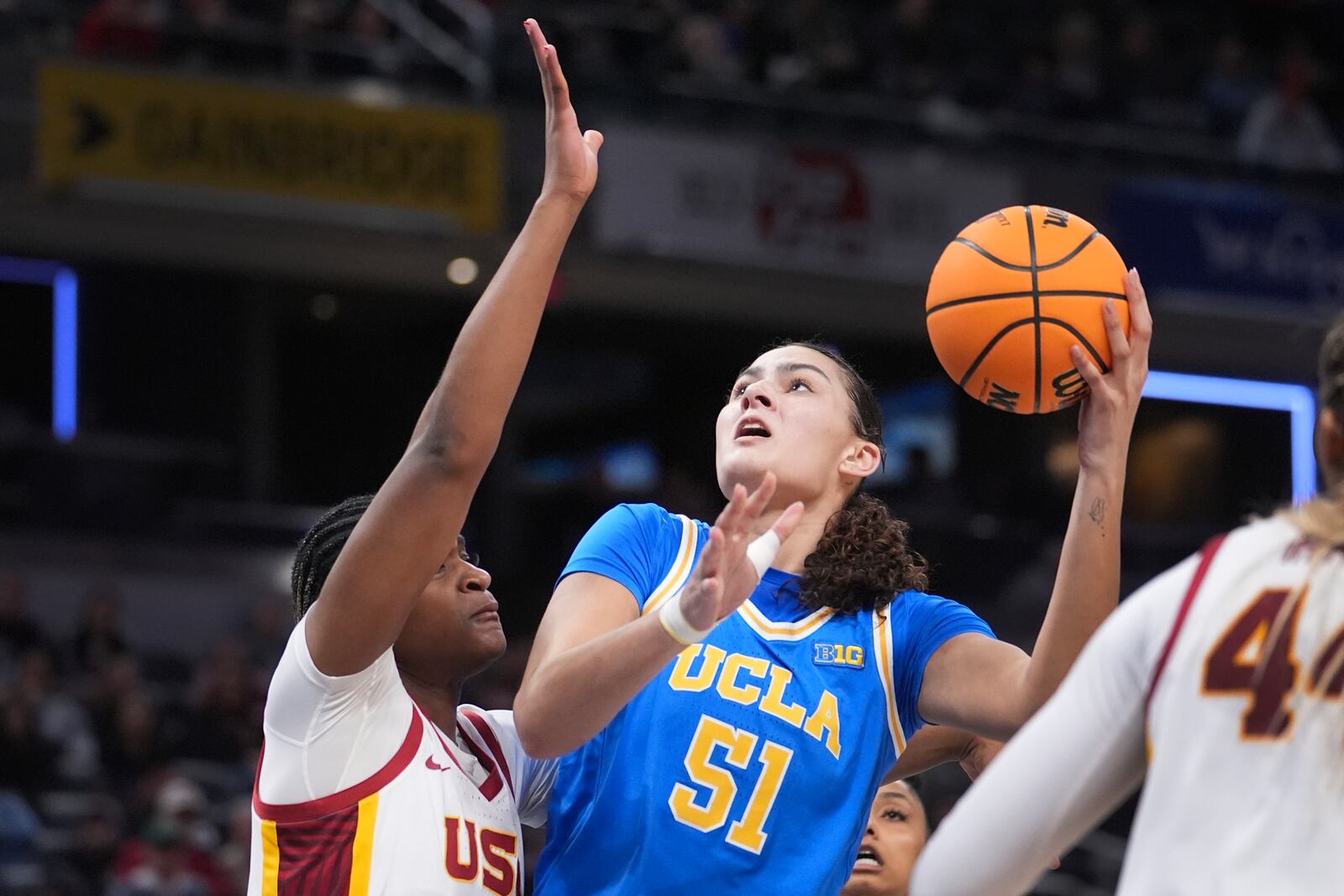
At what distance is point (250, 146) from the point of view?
42.4ft

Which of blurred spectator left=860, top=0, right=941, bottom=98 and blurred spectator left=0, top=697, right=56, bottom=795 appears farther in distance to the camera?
blurred spectator left=860, top=0, right=941, bottom=98

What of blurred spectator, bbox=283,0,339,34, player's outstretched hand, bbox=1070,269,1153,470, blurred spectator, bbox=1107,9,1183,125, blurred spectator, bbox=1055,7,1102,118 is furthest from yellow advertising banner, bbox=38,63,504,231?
player's outstretched hand, bbox=1070,269,1153,470

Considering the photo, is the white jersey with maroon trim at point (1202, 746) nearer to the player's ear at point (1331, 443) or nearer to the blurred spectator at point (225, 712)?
the player's ear at point (1331, 443)

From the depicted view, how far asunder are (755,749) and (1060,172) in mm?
12830

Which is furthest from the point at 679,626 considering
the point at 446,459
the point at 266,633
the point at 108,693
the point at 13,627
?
the point at 266,633

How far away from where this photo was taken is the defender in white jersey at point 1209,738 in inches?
82.0

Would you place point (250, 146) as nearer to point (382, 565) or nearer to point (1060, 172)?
point (1060, 172)

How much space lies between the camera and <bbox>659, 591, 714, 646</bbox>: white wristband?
2730 millimetres

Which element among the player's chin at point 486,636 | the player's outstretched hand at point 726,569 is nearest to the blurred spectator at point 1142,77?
the player's chin at point 486,636

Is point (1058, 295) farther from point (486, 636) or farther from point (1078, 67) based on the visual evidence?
point (1078, 67)

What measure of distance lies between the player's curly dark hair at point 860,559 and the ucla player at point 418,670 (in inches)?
26.2

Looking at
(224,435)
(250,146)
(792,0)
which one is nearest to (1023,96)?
(792,0)

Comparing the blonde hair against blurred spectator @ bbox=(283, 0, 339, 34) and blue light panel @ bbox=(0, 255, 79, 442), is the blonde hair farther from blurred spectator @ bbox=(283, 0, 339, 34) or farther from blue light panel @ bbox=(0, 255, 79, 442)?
blue light panel @ bbox=(0, 255, 79, 442)

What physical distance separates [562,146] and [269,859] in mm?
1401
